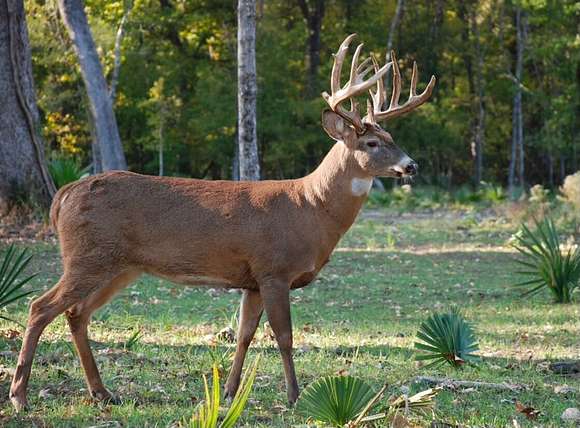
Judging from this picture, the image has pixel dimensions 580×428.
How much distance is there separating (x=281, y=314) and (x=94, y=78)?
53.5 ft

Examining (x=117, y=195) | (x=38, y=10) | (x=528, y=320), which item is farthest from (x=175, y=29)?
(x=117, y=195)

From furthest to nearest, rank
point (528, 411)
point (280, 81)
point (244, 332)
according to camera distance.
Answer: point (280, 81) < point (244, 332) < point (528, 411)

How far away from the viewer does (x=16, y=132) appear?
15727 millimetres

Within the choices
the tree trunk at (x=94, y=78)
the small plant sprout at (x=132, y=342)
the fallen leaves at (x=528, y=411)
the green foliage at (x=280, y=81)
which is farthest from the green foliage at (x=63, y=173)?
the green foliage at (x=280, y=81)

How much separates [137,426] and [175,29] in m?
39.1

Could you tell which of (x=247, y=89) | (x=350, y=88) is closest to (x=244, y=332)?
(x=350, y=88)

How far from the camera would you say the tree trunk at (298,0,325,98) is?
41906 millimetres

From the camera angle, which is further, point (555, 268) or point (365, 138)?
point (555, 268)

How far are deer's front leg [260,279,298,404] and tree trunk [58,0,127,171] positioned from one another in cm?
1598

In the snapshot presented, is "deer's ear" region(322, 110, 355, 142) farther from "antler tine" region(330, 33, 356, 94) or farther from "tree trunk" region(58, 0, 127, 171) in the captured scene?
"tree trunk" region(58, 0, 127, 171)

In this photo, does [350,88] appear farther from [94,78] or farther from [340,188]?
[94,78]

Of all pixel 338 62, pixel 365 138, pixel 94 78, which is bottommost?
pixel 94 78

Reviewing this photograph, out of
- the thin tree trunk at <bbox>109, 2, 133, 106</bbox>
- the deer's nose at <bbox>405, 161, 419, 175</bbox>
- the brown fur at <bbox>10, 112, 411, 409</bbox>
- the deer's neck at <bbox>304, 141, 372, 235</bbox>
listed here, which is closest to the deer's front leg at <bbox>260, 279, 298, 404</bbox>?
the brown fur at <bbox>10, 112, 411, 409</bbox>

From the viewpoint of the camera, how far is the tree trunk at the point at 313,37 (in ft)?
137
